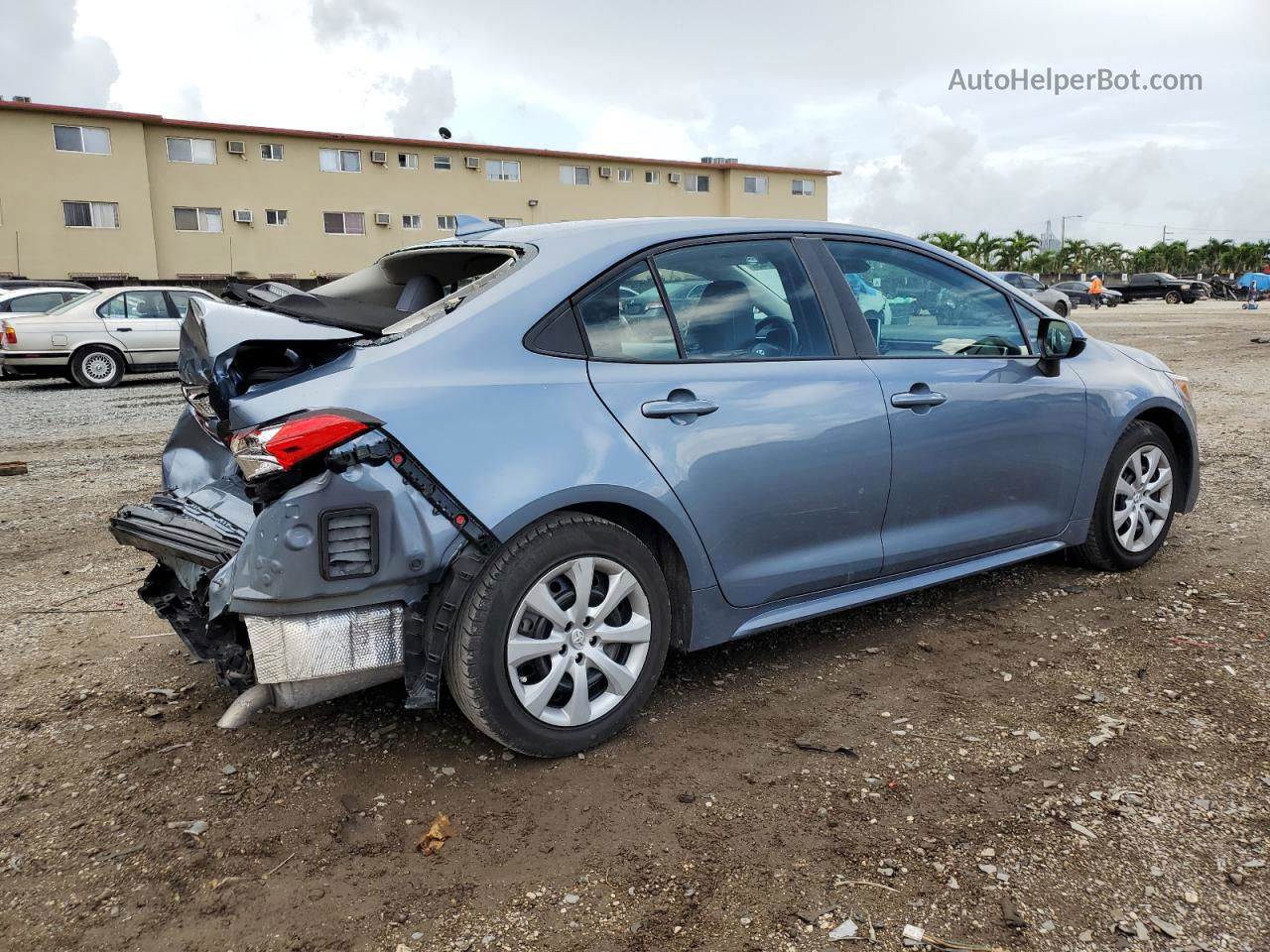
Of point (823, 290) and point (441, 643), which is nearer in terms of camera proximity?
point (441, 643)

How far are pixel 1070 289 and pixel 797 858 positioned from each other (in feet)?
166

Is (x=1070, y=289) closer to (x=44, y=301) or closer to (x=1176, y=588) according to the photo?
(x=44, y=301)

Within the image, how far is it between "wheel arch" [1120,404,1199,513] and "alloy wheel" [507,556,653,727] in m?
2.93

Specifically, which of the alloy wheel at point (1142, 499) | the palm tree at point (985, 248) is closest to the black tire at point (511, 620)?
the alloy wheel at point (1142, 499)

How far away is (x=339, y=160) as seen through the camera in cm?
3956

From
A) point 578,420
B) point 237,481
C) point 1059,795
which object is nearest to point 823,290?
point 578,420

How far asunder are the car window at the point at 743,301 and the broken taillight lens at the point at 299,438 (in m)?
1.17

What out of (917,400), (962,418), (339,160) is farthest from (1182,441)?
(339,160)

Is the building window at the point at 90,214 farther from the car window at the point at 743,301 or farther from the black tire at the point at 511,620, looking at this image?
the black tire at the point at 511,620

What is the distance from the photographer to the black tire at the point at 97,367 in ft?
48.6

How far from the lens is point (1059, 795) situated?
2.79 meters

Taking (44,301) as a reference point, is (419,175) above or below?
above

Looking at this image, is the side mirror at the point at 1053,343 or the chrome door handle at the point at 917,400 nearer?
the chrome door handle at the point at 917,400

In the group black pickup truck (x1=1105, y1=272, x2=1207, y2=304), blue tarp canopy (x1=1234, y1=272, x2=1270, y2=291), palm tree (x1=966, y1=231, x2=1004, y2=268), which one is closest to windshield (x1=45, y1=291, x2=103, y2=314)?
blue tarp canopy (x1=1234, y1=272, x2=1270, y2=291)
